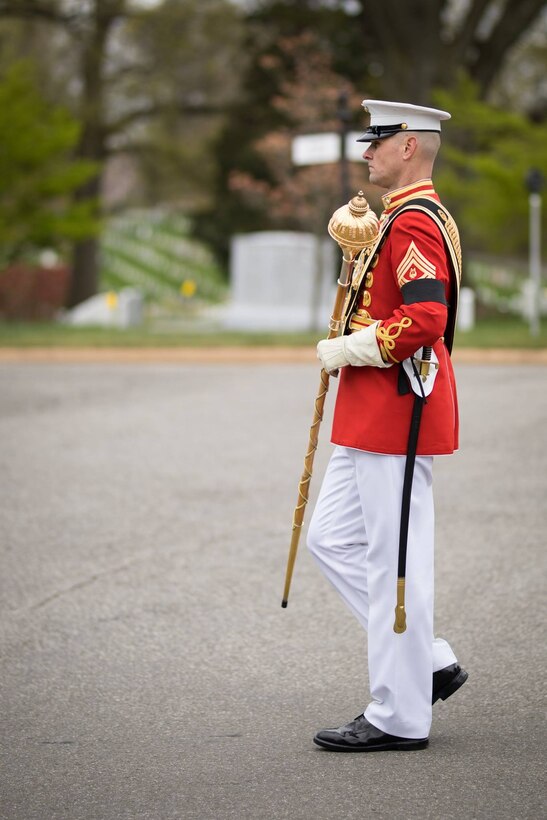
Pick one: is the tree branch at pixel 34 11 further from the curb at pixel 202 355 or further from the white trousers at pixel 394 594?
the white trousers at pixel 394 594

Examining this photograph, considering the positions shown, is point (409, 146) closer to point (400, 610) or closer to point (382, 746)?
point (400, 610)

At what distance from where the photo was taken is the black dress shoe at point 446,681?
3.94 meters

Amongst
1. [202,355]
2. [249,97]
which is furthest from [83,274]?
[202,355]

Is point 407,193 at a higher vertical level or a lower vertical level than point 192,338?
higher

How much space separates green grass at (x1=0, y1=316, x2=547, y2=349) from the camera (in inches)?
727

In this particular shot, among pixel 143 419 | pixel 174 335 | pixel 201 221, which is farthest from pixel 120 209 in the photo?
pixel 143 419

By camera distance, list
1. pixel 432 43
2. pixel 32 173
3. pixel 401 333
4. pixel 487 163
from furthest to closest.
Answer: pixel 432 43, pixel 32 173, pixel 487 163, pixel 401 333

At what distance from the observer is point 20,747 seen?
3.87m

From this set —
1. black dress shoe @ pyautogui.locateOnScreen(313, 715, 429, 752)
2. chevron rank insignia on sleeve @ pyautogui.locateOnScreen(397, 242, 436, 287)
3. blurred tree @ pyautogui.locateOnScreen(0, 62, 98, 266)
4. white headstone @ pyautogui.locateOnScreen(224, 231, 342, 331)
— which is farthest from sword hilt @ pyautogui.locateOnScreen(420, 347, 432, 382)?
white headstone @ pyautogui.locateOnScreen(224, 231, 342, 331)

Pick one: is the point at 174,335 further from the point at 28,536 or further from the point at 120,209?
the point at 120,209

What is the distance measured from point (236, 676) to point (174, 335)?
54.2 ft

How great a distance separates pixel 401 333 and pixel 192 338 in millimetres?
16491

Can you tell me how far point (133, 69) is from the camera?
1298 inches

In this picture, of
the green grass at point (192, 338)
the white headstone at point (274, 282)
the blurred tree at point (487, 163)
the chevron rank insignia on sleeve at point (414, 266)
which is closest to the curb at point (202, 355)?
the green grass at point (192, 338)
